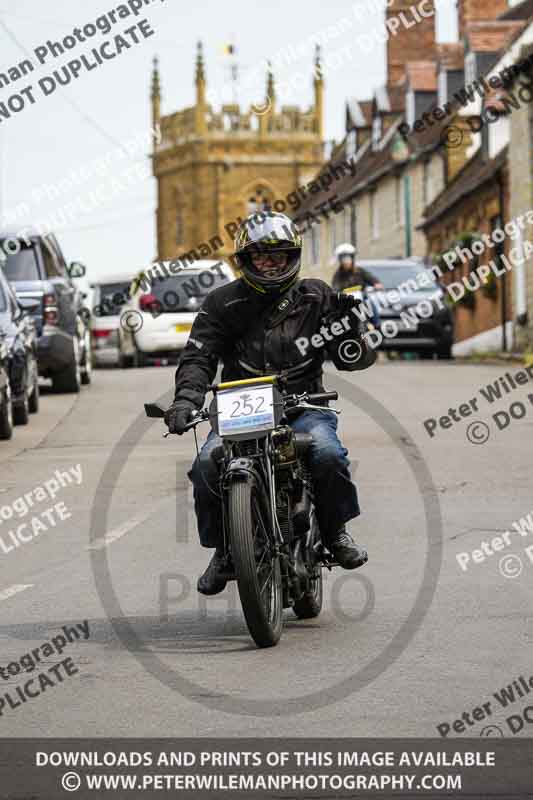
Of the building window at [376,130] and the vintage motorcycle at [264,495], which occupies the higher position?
the building window at [376,130]

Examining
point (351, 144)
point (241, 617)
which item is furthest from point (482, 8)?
point (241, 617)

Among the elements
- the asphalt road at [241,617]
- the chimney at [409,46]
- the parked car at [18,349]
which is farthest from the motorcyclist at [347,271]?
the chimney at [409,46]

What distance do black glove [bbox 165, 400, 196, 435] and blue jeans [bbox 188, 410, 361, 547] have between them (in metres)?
0.13

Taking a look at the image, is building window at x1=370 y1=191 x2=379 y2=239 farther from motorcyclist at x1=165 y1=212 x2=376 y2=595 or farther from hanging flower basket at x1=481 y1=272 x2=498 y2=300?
motorcyclist at x1=165 y1=212 x2=376 y2=595

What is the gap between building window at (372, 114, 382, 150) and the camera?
235ft

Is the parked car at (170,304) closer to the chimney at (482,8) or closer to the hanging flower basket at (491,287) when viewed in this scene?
the hanging flower basket at (491,287)

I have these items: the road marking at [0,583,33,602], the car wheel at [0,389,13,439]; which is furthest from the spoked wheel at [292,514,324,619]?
the car wheel at [0,389,13,439]

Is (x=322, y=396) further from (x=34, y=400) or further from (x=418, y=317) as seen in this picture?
Answer: (x=418, y=317)

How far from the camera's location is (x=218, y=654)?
285 inches

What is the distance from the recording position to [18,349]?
1867 cm

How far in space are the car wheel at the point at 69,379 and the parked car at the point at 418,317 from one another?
852 centimetres

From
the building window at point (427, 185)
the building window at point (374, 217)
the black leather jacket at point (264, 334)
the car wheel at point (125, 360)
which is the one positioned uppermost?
the building window at point (427, 185)

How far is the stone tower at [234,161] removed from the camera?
119688 millimetres

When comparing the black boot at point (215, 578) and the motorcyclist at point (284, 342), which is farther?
the motorcyclist at point (284, 342)
